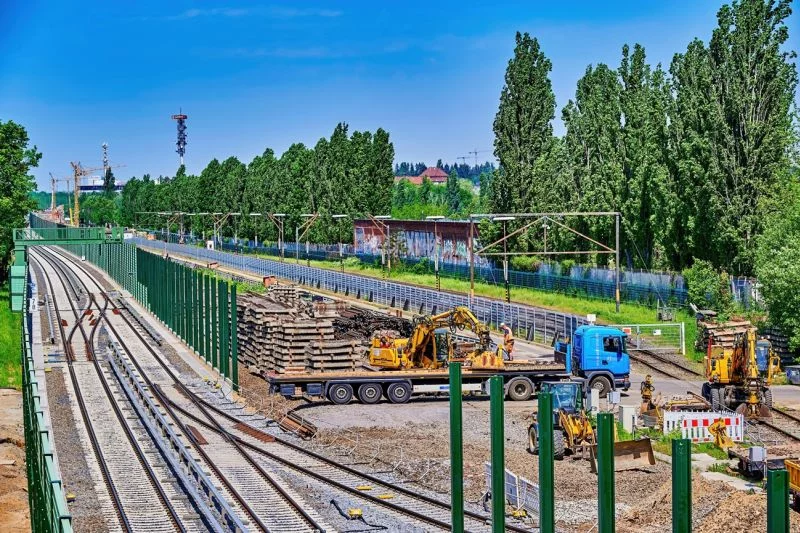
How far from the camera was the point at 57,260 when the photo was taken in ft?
473

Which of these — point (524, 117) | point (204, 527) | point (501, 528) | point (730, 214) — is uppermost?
point (524, 117)

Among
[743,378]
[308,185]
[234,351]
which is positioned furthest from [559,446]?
[308,185]

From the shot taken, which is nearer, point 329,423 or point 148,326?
point 329,423

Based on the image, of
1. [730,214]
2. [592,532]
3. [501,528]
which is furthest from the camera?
[730,214]

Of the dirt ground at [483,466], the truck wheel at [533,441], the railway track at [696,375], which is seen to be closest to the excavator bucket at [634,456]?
the dirt ground at [483,466]

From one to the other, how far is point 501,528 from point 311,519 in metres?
8.24

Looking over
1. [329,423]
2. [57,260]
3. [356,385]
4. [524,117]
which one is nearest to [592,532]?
[329,423]

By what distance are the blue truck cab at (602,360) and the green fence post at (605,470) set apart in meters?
26.1

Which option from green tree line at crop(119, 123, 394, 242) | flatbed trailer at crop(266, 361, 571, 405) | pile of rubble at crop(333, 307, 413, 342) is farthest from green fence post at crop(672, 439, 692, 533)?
green tree line at crop(119, 123, 394, 242)

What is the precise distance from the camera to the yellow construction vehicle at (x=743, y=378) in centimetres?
3447

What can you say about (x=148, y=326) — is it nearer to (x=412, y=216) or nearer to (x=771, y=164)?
(x=771, y=164)

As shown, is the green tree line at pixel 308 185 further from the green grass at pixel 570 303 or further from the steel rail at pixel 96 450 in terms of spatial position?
the steel rail at pixel 96 450

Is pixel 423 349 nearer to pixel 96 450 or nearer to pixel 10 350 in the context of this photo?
pixel 96 450

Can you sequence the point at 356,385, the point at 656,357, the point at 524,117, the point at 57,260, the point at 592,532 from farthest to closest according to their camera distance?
1. the point at 57,260
2. the point at 524,117
3. the point at 656,357
4. the point at 356,385
5. the point at 592,532
